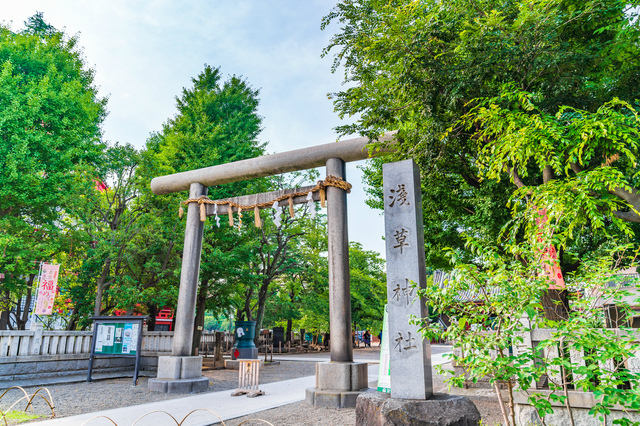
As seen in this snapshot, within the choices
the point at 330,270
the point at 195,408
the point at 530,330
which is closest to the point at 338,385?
the point at 330,270

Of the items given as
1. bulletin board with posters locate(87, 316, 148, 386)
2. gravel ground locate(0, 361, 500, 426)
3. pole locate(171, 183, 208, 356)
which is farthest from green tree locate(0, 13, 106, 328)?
pole locate(171, 183, 208, 356)

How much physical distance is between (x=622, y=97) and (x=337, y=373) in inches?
284

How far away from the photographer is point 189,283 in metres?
10.0

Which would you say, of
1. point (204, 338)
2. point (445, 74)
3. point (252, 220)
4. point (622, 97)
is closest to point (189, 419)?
point (445, 74)

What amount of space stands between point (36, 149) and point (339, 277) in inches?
466

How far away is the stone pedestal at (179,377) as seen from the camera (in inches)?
351

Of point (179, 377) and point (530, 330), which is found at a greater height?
point (530, 330)

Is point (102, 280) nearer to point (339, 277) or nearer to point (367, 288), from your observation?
point (339, 277)

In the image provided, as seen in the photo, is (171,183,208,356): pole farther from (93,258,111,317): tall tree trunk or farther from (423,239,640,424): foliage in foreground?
(423,239,640,424): foliage in foreground

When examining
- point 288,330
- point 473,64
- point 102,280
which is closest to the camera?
point 473,64

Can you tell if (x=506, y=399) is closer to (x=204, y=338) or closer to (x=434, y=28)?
(x=434, y=28)

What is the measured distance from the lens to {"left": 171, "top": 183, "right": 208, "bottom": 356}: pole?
Answer: 31.5ft

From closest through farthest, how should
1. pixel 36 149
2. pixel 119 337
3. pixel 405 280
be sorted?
pixel 405 280, pixel 119 337, pixel 36 149

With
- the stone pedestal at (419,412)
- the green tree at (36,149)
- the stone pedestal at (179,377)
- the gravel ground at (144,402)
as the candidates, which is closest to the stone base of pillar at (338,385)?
the gravel ground at (144,402)
